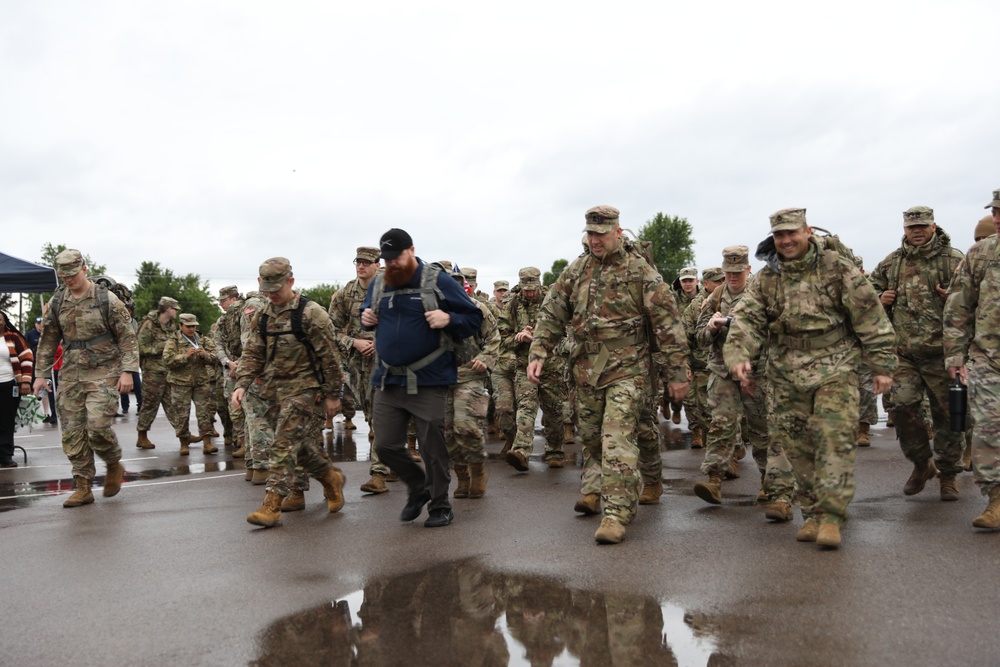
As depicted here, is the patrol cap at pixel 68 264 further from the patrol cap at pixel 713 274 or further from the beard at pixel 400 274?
the patrol cap at pixel 713 274

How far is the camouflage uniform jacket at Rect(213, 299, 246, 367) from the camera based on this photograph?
11305 mm

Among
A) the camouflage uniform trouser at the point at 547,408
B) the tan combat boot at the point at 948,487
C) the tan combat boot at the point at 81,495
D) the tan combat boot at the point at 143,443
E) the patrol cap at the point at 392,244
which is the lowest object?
the tan combat boot at the point at 948,487

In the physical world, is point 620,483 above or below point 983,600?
above

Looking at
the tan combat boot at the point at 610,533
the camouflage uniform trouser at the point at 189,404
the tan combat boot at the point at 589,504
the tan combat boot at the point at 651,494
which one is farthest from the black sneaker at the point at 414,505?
the camouflage uniform trouser at the point at 189,404

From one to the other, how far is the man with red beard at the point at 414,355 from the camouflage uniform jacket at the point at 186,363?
7238 mm

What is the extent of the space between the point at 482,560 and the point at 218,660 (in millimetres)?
2070

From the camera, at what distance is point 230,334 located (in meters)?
11.5

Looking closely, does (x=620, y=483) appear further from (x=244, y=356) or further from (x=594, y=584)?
(x=244, y=356)

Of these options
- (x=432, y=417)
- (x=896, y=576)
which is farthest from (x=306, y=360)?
(x=896, y=576)

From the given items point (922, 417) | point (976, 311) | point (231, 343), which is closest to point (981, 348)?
point (976, 311)

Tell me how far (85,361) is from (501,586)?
18.1 ft

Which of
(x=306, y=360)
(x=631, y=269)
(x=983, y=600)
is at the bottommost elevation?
(x=983, y=600)

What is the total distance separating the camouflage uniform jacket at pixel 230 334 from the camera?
445 inches

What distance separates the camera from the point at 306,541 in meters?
6.82
